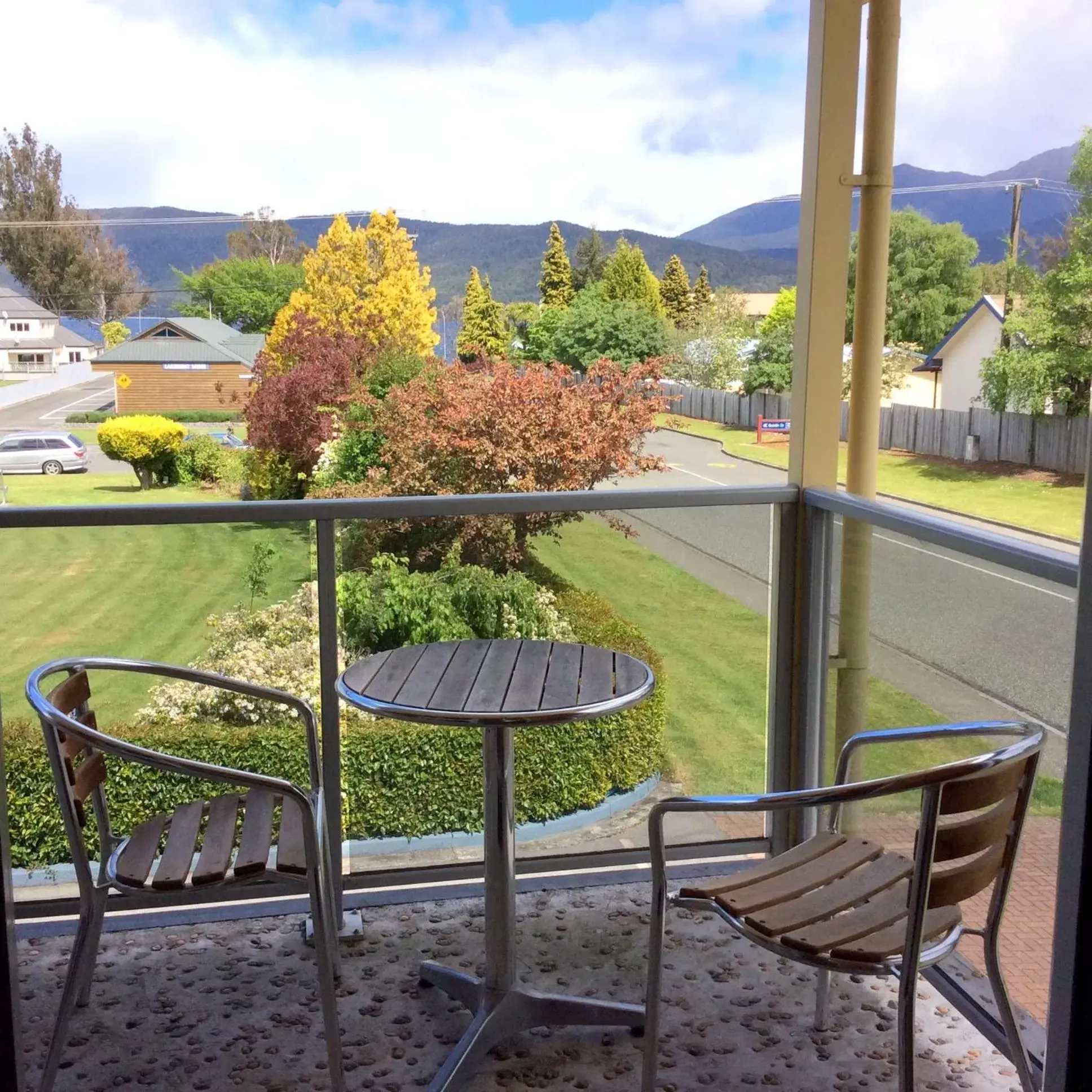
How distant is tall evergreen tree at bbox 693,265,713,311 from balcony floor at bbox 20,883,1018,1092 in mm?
3270

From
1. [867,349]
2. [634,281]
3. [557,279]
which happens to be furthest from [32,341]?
[867,349]

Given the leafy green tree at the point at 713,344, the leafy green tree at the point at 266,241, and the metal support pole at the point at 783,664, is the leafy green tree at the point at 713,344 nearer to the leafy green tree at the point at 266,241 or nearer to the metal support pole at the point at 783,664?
the metal support pole at the point at 783,664

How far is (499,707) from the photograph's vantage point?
2.27 metres

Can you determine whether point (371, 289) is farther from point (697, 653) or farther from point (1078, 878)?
point (1078, 878)

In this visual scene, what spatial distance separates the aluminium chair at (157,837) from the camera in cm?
222

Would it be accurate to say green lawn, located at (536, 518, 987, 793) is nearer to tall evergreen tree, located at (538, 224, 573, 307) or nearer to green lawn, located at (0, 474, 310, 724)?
green lawn, located at (0, 474, 310, 724)

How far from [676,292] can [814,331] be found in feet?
9.35

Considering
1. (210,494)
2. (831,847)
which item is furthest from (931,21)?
(210,494)

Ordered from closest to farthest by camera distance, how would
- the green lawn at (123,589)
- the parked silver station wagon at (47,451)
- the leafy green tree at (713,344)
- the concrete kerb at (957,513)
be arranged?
the concrete kerb at (957,513), the green lawn at (123,589), the leafy green tree at (713,344), the parked silver station wagon at (47,451)

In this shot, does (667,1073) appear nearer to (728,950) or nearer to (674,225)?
(728,950)

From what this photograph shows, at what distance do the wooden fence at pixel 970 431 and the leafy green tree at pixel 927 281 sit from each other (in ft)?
0.83

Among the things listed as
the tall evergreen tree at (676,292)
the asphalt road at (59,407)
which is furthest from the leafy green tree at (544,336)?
the asphalt road at (59,407)

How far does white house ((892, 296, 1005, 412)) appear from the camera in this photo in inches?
143

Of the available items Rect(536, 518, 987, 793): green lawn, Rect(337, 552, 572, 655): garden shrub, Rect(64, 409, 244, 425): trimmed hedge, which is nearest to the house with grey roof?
Rect(64, 409, 244, 425): trimmed hedge
